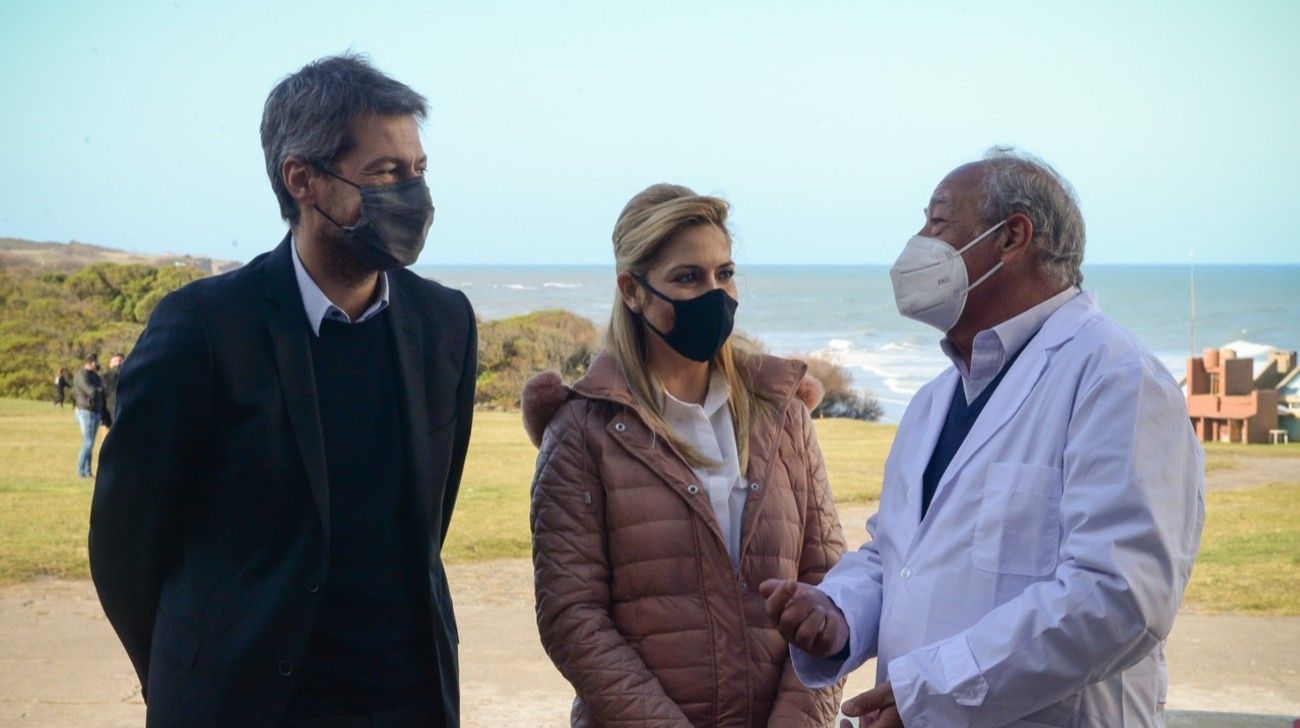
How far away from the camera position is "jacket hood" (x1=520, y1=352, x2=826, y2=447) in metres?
3.08

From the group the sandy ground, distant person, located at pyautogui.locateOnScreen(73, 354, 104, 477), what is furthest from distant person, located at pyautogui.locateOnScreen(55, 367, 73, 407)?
the sandy ground

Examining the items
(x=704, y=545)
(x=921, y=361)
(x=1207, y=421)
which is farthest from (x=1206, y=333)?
(x=704, y=545)

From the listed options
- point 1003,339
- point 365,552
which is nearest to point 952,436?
point 1003,339

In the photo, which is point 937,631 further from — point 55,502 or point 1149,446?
point 55,502

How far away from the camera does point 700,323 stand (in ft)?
10.3

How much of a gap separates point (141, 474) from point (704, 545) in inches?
47.9

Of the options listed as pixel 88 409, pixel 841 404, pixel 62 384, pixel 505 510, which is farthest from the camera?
pixel 841 404

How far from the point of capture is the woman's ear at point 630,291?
322 centimetres

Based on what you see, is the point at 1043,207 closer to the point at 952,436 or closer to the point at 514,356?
the point at 952,436

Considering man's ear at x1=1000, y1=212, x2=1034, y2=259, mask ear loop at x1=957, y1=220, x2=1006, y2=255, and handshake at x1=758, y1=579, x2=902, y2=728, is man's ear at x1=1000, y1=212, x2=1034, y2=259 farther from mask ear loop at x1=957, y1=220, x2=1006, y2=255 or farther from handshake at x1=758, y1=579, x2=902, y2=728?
handshake at x1=758, y1=579, x2=902, y2=728

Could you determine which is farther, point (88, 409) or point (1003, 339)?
point (88, 409)

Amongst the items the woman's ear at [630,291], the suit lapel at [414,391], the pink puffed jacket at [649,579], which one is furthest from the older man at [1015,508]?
the woman's ear at [630,291]

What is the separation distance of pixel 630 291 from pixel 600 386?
283mm

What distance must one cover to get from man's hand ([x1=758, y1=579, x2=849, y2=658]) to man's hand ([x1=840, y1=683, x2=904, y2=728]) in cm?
22
